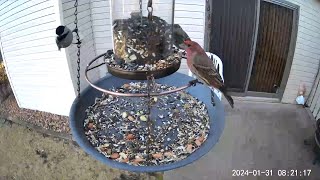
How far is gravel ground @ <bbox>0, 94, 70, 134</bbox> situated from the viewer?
10.3 feet

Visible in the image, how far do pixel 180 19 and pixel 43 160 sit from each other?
171 cm

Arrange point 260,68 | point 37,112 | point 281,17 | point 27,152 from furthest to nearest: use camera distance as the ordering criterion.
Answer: point 37,112, point 27,152, point 260,68, point 281,17

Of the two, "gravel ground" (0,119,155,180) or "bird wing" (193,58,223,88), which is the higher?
"bird wing" (193,58,223,88)

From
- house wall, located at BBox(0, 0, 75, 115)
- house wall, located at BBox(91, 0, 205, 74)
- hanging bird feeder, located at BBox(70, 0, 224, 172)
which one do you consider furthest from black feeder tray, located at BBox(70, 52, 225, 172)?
house wall, located at BBox(0, 0, 75, 115)

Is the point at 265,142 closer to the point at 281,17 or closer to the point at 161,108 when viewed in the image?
the point at 281,17

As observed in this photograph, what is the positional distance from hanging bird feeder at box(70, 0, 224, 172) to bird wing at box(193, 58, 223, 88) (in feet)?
0.19

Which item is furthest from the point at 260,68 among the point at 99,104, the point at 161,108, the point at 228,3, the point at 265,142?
the point at 99,104

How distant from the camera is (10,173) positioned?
9.07ft

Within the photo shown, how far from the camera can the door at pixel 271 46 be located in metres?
2.00

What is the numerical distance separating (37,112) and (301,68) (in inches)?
97.9

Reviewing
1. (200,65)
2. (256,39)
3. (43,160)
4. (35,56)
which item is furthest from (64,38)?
(43,160)

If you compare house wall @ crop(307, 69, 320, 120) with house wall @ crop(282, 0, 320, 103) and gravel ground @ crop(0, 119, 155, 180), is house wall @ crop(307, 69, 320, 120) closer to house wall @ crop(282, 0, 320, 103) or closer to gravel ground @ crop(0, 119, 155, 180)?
house wall @ crop(282, 0, 320, 103)

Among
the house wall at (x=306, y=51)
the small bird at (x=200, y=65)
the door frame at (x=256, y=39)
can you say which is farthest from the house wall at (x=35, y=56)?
the house wall at (x=306, y=51)

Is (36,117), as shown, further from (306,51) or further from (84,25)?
(306,51)
